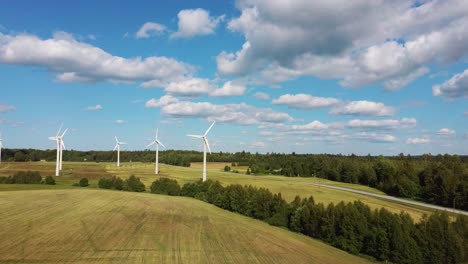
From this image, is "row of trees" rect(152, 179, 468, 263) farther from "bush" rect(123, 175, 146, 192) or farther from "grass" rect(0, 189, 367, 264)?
"bush" rect(123, 175, 146, 192)

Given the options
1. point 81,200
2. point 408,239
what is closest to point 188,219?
point 81,200

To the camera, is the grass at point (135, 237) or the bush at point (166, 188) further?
the bush at point (166, 188)

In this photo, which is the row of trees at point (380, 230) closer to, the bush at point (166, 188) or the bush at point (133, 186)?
the bush at point (166, 188)

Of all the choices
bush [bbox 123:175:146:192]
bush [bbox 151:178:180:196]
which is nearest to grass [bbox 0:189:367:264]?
bush [bbox 151:178:180:196]

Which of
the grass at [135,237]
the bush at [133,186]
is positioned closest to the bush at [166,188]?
the bush at [133,186]

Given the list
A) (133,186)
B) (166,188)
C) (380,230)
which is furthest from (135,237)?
(133,186)

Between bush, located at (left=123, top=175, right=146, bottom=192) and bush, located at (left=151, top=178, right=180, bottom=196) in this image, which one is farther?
bush, located at (left=123, top=175, right=146, bottom=192)
